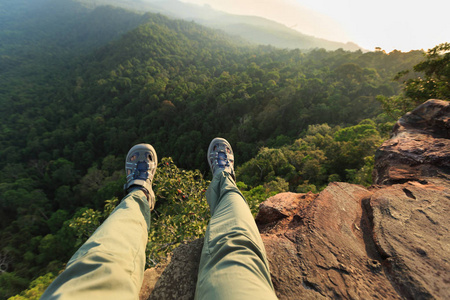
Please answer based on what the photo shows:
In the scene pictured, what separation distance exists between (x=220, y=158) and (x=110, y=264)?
283 centimetres

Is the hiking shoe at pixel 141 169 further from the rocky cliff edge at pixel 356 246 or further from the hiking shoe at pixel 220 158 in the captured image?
the rocky cliff edge at pixel 356 246

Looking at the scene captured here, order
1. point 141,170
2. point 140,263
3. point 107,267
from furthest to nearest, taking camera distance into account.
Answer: point 141,170
point 140,263
point 107,267

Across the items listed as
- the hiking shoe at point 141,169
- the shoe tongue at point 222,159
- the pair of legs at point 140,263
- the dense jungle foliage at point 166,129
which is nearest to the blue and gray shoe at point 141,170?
the hiking shoe at point 141,169

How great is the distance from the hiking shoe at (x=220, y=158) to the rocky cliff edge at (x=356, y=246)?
1.20m

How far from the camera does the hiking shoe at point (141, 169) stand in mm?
3250

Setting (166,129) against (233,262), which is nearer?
(233,262)

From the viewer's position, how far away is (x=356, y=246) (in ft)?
6.48

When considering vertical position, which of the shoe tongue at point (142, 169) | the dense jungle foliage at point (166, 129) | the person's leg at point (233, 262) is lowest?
the dense jungle foliage at point (166, 129)

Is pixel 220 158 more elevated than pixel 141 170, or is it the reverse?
pixel 220 158

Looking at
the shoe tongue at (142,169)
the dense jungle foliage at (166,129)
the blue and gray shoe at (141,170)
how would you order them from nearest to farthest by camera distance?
the blue and gray shoe at (141,170), the shoe tongue at (142,169), the dense jungle foliage at (166,129)

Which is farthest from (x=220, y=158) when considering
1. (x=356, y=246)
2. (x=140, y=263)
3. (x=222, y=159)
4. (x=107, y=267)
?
(x=107, y=267)

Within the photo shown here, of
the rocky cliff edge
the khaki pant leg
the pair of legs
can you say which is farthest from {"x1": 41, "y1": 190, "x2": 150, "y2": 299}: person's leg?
the khaki pant leg

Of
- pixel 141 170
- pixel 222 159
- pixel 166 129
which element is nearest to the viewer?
pixel 141 170

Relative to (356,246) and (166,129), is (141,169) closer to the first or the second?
(356,246)
